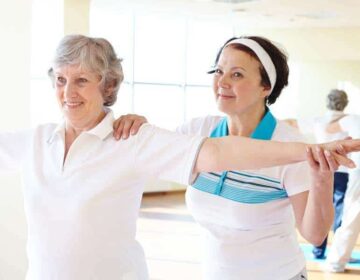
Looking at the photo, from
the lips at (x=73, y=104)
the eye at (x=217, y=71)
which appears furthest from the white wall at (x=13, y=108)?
the lips at (x=73, y=104)

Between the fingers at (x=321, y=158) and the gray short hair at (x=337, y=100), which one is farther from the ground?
the fingers at (x=321, y=158)

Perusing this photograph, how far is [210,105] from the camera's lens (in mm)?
10258

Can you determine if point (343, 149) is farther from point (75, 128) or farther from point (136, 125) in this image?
point (75, 128)

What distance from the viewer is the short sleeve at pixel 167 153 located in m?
1.40

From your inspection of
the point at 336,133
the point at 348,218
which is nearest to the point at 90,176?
the point at 336,133

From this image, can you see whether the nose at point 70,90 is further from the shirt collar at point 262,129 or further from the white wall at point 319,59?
the white wall at point 319,59

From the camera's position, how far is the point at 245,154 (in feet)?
4.36

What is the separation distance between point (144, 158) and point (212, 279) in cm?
60

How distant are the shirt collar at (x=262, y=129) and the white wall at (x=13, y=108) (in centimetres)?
129

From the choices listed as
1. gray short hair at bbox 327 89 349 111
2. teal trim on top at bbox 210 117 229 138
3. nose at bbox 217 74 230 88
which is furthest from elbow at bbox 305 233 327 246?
gray short hair at bbox 327 89 349 111

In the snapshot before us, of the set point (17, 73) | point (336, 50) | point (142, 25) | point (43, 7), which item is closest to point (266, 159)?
point (17, 73)

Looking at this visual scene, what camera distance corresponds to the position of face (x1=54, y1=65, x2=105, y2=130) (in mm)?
1494

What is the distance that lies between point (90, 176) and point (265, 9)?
694cm

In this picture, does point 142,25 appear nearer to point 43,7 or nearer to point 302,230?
point 43,7
